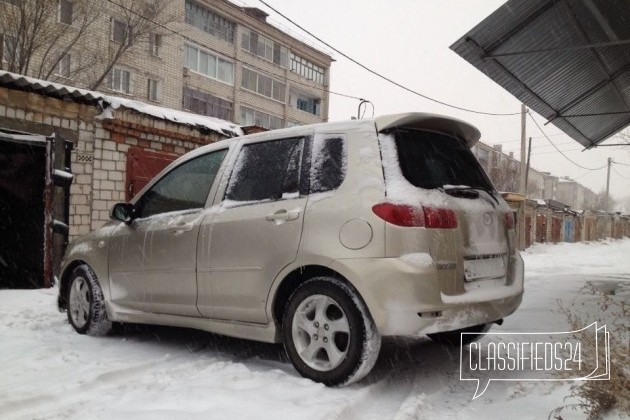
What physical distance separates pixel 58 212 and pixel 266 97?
27.6 meters

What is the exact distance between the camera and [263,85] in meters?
34.7

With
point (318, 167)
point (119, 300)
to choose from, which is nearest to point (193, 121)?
point (119, 300)

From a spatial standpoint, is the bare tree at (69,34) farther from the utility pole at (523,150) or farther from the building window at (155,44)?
the utility pole at (523,150)

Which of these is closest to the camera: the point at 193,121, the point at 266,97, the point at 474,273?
the point at 474,273

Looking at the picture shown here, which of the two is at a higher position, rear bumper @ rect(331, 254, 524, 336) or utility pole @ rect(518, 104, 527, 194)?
utility pole @ rect(518, 104, 527, 194)

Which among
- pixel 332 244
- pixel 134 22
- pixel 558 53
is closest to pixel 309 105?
pixel 134 22

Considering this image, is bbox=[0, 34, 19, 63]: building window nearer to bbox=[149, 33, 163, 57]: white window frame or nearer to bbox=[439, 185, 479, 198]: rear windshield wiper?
bbox=[149, 33, 163, 57]: white window frame

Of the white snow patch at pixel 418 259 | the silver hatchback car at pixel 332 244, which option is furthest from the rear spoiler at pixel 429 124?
the white snow patch at pixel 418 259

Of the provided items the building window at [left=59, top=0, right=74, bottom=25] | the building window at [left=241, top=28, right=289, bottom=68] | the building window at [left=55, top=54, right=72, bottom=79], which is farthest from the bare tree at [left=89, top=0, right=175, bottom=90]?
the building window at [left=241, top=28, right=289, bottom=68]

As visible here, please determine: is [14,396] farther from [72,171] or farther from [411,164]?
[72,171]

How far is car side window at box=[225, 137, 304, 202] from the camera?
3.73 metres

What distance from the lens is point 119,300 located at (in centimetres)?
462

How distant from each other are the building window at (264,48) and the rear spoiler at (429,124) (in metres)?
31.1

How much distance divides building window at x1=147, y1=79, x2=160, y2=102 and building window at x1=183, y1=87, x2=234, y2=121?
6.34 feet
